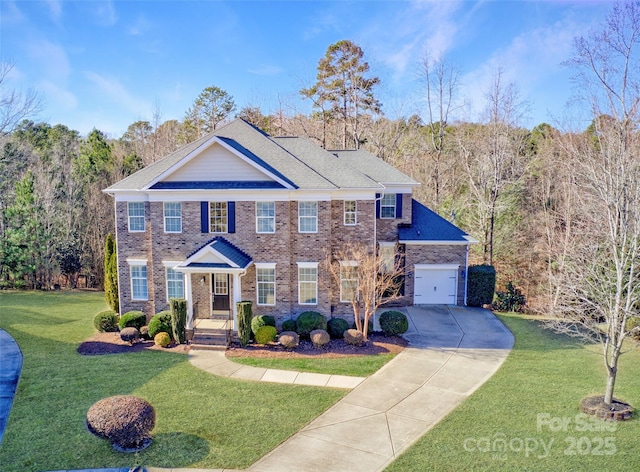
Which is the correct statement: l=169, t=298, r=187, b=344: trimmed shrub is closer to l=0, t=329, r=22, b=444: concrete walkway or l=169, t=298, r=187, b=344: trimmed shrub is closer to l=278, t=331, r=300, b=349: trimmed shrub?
l=278, t=331, r=300, b=349: trimmed shrub

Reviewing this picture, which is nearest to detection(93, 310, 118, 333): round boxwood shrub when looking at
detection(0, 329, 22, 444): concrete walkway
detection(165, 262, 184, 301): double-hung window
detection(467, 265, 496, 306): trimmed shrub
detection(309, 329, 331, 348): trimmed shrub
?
detection(165, 262, 184, 301): double-hung window

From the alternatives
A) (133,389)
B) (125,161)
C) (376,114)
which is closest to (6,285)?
(125,161)

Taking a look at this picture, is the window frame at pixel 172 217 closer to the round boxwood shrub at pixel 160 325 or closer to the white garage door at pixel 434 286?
the round boxwood shrub at pixel 160 325

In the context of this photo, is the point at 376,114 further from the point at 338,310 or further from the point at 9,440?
the point at 9,440

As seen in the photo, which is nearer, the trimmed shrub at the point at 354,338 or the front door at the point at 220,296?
the trimmed shrub at the point at 354,338

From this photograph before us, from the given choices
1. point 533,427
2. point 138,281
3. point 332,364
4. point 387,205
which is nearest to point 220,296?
point 138,281

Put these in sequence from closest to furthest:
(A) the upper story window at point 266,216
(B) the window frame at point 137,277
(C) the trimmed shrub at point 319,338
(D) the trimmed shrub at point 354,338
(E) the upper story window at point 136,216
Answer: (C) the trimmed shrub at point 319,338, (D) the trimmed shrub at point 354,338, (A) the upper story window at point 266,216, (E) the upper story window at point 136,216, (B) the window frame at point 137,277

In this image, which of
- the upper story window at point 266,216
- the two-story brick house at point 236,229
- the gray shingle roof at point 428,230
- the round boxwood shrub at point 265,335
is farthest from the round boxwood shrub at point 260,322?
the gray shingle roof at point 428,230
